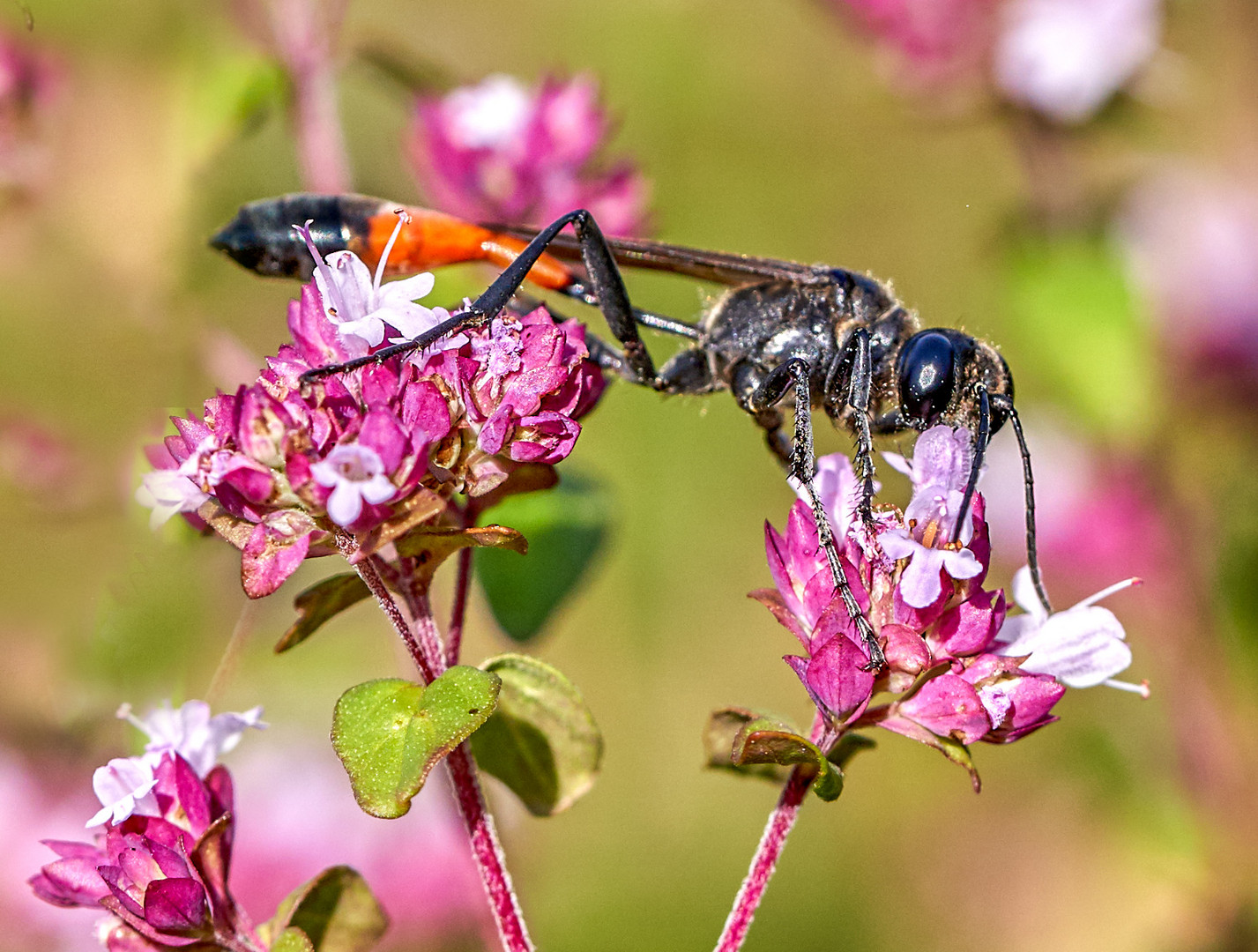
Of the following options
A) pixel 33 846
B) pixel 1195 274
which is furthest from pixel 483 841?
pixel 1195 274

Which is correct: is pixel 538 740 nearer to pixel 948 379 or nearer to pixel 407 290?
pixel 407 290

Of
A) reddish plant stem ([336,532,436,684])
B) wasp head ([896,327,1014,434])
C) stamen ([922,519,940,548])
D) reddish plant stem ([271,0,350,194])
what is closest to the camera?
reddish plant stem ([336,532,436,684])

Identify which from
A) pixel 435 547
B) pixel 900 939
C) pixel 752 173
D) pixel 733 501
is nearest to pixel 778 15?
pixel 752 173

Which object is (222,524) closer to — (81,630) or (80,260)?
(81,630)

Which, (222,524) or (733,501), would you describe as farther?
(733,501)

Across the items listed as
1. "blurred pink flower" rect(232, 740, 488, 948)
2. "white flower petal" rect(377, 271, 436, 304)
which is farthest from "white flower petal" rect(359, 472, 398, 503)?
"blurred pink flower" rect(232, 740, 488, 948)

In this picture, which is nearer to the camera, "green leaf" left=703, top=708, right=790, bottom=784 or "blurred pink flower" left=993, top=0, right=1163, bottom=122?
"green leaf" left=703, top=708, right=790, bottom=784

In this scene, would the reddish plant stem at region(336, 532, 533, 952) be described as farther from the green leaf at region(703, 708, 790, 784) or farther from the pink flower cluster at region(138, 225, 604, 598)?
the green leaf at region(703, 708, 790, 784)
